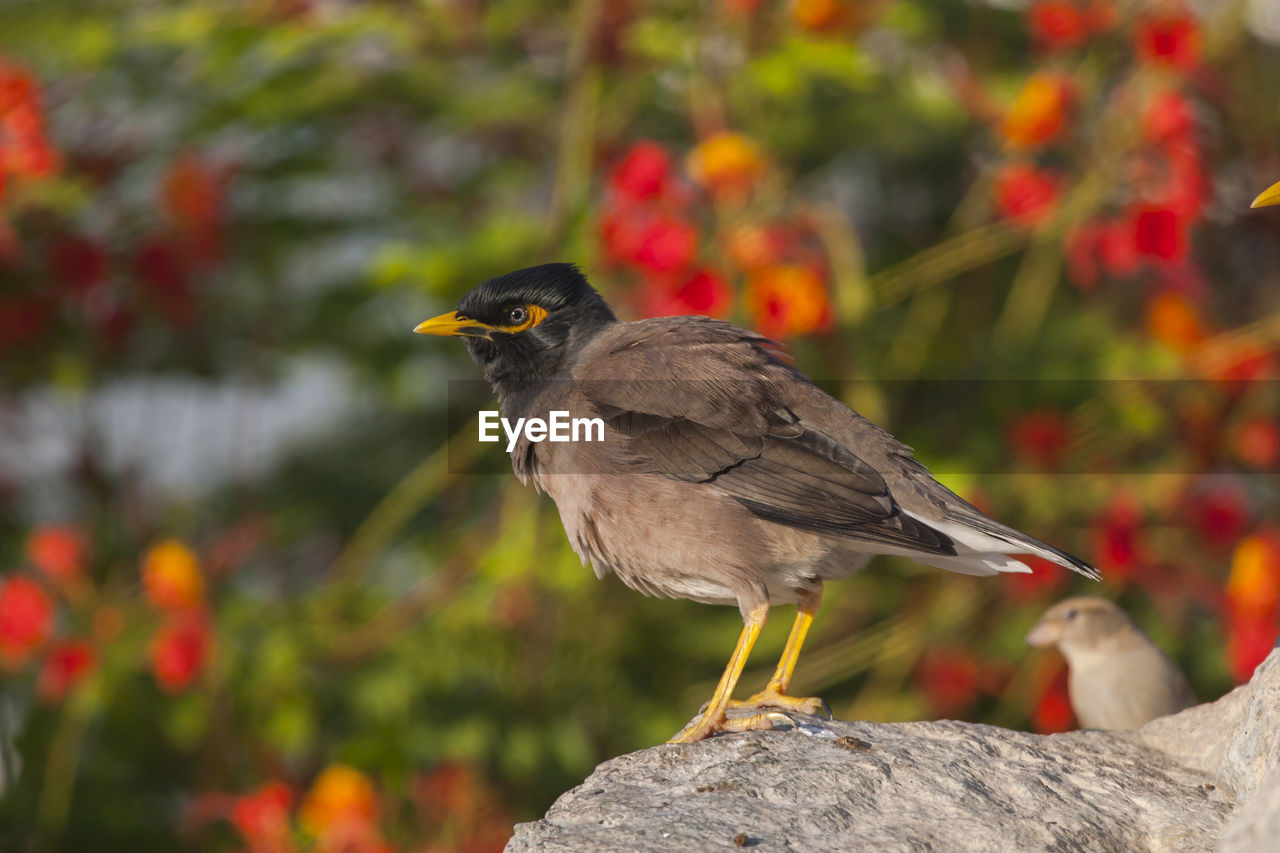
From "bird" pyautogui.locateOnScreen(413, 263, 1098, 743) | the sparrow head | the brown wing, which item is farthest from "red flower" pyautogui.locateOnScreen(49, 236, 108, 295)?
the sparrow head

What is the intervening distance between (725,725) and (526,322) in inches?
49.5

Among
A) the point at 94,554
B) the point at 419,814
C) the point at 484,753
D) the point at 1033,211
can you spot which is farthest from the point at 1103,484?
the point at 94,554

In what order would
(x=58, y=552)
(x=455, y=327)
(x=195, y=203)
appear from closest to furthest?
(x=455, y=327), (x=58, y=552), (x=195, y=203)

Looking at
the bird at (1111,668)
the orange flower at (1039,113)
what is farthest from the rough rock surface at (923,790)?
the orange flower at (1039,113)

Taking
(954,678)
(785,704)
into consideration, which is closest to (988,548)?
(785,704)

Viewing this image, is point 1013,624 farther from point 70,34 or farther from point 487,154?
point 70,34

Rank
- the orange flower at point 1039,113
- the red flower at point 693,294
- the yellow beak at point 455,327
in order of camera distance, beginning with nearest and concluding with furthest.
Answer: the yellow beak at point 455,327, the red flower at point 693,294, the orange flower at point 1039,113

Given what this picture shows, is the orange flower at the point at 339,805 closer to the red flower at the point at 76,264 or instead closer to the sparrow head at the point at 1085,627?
the sparrow head at the point at 1085,627

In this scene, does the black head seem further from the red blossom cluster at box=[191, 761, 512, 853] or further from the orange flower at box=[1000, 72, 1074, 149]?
the orange flower at box=[1000, 72, 1074, 149]

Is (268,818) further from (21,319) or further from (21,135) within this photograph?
(21,135)

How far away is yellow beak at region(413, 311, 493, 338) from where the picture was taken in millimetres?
3648

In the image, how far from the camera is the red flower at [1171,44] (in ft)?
16.0

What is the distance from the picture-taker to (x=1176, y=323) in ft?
16.0

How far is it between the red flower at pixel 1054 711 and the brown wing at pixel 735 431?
2071mm
